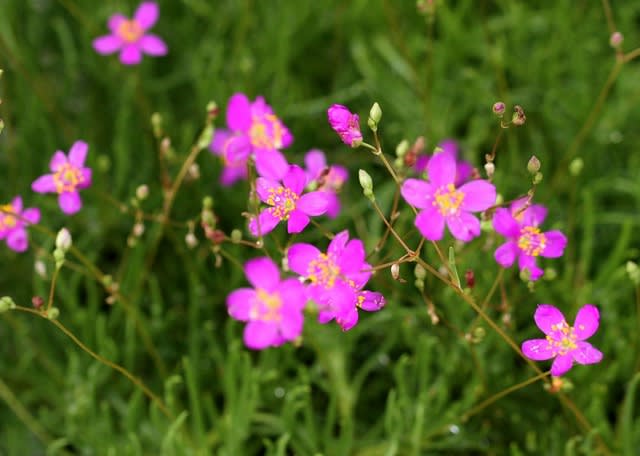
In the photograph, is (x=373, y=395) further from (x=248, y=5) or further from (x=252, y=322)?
(x=248, y=5)

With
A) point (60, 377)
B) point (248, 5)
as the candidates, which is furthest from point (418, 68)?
point (60, 377)

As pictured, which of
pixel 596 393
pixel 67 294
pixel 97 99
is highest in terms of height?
pixel 97 99

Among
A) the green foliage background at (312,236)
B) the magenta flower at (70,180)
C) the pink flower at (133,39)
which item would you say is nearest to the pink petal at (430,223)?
the green foliage background at (312,236)

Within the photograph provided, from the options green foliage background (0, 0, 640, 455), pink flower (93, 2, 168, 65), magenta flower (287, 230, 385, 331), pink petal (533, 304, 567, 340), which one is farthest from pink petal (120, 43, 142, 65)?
pink petal (533, 304, 567, 340)

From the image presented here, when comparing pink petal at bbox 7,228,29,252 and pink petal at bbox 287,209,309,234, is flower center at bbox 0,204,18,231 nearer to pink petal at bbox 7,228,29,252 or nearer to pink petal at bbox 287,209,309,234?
pink petal at bbox 7,228,29,252

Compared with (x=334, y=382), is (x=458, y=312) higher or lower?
Result: higher

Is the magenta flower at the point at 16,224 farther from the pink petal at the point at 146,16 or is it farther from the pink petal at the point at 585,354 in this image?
the pink petal at the point at 585,354
